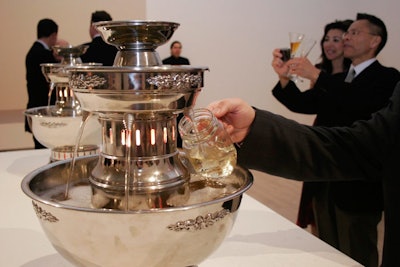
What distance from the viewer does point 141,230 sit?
1.73ft

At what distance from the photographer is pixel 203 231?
57cm

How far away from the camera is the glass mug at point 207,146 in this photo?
30.6 inches

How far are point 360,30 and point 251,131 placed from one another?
1.62m

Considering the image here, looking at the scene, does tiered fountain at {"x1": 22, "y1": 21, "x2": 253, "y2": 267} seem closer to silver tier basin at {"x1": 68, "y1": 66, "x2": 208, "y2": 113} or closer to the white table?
silver tier basin at {"x1": 68, "y1": 66, "x2": 208, "y2": 113}

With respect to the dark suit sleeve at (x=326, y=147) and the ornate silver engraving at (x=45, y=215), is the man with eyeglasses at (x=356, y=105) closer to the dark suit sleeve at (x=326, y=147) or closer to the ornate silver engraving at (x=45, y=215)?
the dark suit sleeve at (x=326, y=147)

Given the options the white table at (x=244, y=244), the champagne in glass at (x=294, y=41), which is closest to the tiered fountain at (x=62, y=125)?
the white table at (x=244, y=244)

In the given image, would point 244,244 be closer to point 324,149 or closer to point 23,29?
point 324,149

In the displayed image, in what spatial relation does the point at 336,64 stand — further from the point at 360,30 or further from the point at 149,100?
the point at 149,100

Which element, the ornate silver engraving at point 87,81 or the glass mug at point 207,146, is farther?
the glass mug at point 207,146

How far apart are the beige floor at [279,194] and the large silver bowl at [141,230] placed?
2.46 meters

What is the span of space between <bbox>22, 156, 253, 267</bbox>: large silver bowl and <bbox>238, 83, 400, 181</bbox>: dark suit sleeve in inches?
13.4

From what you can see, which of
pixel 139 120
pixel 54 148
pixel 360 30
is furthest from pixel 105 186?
pixel 360 30

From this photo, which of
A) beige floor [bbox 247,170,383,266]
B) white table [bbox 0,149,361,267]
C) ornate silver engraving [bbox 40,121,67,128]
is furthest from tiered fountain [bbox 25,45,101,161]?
beige floor [bbox 247,170,383,266]

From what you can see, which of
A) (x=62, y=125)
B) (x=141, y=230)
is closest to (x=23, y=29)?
(x=62, y=125)
